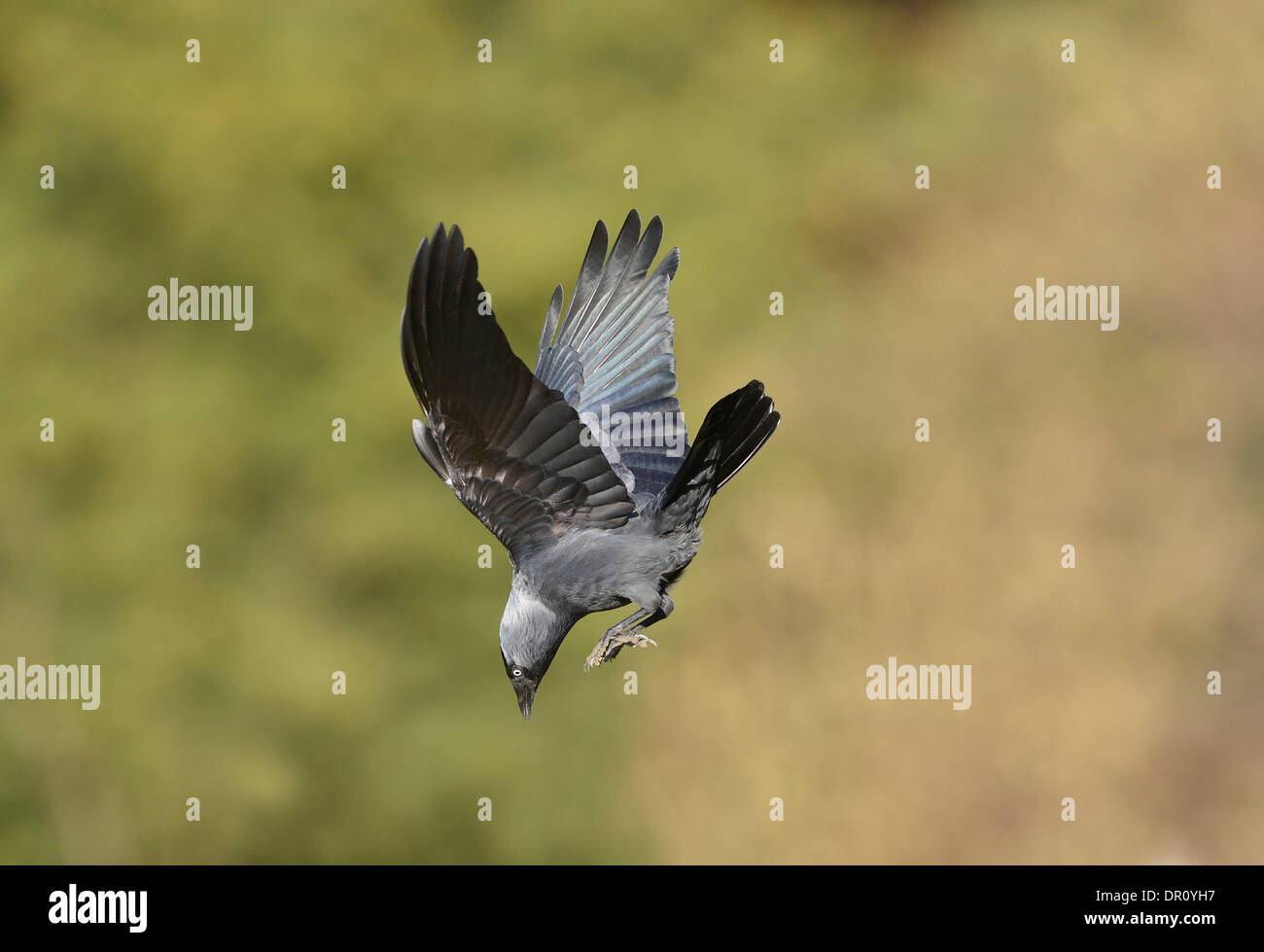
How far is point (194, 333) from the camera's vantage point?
10484 millimetres

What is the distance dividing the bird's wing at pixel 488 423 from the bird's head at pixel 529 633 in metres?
0.15

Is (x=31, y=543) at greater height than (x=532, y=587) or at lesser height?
greater

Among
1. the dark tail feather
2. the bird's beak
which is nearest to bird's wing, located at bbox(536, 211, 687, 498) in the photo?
the dark tail feather

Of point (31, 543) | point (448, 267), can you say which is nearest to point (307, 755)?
point (31, 543)

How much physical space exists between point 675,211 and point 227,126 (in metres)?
3.64

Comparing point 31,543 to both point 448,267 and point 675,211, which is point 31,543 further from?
point 448,267

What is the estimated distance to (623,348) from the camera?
3.70 m

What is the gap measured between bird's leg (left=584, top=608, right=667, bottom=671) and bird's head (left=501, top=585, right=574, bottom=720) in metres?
0.10

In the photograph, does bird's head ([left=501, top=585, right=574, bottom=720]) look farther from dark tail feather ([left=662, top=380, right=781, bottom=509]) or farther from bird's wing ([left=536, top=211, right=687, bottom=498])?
bird's wing ([left=536, top=211, right=687, bottom=498])

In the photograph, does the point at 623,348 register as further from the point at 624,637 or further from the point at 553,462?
the point at 624,637

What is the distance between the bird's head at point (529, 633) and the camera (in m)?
3.03

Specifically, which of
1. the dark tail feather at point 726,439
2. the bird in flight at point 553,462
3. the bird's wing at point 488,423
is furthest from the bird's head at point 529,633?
the dark tail feather at point 726,439

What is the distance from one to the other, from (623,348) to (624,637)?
39.0 inches

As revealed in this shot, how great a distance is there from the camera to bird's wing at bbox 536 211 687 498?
3.61 metres
